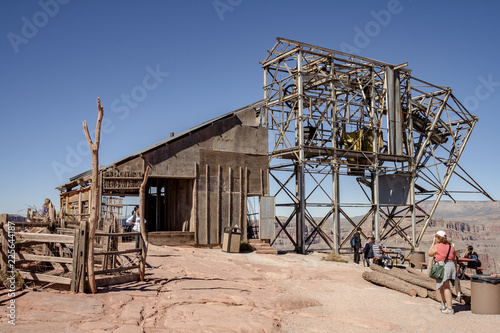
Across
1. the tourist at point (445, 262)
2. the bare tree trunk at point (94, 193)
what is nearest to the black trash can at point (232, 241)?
the tourist at point (445, 262)

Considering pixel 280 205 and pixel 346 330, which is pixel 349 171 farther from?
pixel 346 330

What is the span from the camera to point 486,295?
11883mm

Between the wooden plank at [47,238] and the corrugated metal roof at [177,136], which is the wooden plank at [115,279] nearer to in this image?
the wooden plank at [47,238]

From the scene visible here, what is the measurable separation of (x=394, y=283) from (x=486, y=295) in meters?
3.72

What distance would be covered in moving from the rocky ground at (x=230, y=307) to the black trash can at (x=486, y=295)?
0.64ft

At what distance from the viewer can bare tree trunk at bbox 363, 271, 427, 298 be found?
14.5m

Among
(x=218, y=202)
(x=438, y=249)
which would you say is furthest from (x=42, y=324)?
(x=218, y=202)

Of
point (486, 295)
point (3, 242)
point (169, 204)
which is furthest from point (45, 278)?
Answer: point (169, 204)

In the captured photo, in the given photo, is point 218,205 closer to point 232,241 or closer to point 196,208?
point 196,208

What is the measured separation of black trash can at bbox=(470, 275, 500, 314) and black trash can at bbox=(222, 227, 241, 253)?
12.7 metres

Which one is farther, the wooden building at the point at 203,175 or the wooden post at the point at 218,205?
the wooden post at the point at 218,205

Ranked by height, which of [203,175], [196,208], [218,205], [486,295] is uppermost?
[203,175]

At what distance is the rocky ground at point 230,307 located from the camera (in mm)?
9008

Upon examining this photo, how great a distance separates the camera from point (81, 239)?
35.5 ft
